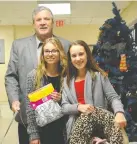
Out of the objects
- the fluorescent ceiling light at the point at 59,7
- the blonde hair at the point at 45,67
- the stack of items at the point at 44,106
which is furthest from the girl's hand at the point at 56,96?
the fluorescent ceiling light at the point at 59,7

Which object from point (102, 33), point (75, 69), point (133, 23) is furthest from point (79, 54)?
point (133, 23)

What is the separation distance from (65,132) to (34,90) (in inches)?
14.5

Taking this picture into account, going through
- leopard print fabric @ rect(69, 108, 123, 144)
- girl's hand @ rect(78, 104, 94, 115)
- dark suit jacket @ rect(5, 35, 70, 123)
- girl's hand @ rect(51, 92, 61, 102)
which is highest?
dark suit jacket @ rect(5, 35, 70, 123)

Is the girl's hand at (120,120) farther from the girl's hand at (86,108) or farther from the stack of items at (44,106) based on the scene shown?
the stack of items at (44,106)

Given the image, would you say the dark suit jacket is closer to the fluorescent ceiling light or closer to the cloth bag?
the cloth bag

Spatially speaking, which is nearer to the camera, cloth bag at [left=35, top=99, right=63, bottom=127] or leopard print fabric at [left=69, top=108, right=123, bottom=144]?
leopard print fabric at [left=69, top=108, right=123, bottom=144]

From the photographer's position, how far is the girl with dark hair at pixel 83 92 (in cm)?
188

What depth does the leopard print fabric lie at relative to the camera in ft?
6.03

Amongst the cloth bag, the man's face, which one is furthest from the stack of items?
the man's face

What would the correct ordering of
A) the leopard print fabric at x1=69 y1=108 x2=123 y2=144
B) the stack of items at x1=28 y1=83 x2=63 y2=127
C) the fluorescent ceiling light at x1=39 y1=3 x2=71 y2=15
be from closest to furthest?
the leopard print fabric at x1=69 y1=108 x2=123 y2=144, the stack of items at x1=28 y1=83 x2=63 y2=127, the fluorescent ceiling light at x1=39 y1=3 x2=71 y2=15

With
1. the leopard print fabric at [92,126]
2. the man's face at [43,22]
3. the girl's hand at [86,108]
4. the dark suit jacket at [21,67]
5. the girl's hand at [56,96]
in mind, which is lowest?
the leopard print fabric at [92,126]

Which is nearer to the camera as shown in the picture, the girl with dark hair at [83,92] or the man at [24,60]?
the girl with dark hair at [83,92]

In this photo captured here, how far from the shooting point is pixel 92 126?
6.12ft

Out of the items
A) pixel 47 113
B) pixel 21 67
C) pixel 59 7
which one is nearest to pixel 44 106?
pixel 47 113
